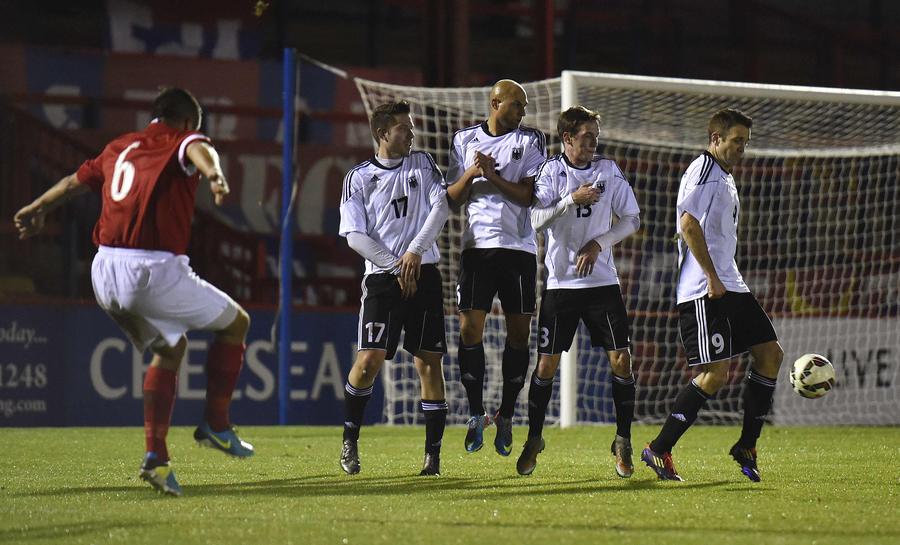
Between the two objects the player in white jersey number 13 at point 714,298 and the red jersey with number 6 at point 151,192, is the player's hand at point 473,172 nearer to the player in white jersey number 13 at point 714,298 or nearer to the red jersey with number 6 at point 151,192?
the player in white jersey number 13 at point 714,298

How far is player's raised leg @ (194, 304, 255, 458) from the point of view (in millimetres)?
5684

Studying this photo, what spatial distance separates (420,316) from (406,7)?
37.5ft

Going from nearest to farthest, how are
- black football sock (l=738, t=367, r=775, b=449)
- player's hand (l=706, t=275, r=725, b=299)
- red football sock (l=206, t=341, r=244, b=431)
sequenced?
red football sock (l=206, t=341, r=244, b=431)
player's hand (l=706, t=275, r=725, b=299)
black football sock (l=738, t=367, r=775, b=449)

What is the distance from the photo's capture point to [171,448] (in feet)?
28.3

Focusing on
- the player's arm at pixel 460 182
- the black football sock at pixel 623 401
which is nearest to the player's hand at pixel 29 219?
the player's arm at pixel 460 182

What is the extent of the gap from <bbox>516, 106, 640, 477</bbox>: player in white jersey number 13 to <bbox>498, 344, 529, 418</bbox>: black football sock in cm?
26

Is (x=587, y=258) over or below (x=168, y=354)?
over

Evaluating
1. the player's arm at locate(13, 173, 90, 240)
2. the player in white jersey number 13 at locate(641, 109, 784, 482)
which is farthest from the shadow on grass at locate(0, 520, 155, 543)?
the player in white jersey number 13 at locate(641, 109, 784, 482)

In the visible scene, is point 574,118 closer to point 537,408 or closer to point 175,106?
point 537,408

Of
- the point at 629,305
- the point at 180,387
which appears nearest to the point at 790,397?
the point at 629,305

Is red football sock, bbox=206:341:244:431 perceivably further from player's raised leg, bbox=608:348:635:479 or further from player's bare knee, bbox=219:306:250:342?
player's raised leg, bbox=608:348:635:479

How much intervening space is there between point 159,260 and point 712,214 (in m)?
2.42

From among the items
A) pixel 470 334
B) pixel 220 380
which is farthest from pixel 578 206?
pixel 220 380

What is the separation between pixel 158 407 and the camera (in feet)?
18.3
